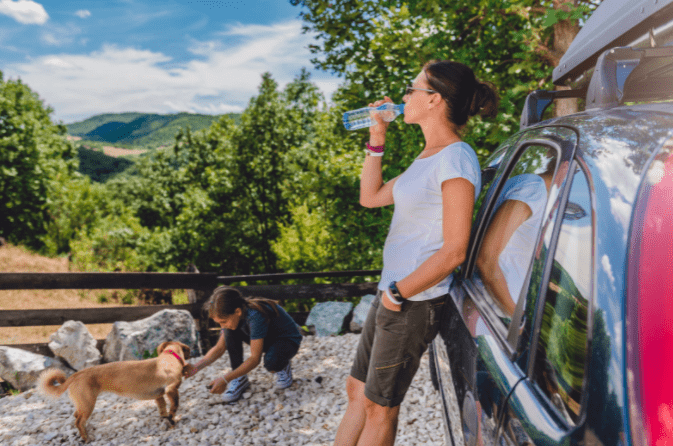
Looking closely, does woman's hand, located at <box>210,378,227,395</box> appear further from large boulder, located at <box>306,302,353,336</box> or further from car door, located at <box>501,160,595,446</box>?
car door, located at <box>501,160,595,446</box>

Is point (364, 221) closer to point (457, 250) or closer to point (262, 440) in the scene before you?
point (262, 440)

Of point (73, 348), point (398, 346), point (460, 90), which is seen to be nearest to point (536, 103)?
point (460, 90)

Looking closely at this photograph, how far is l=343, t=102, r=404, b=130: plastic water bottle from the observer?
216cm

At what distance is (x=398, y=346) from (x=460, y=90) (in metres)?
1.01

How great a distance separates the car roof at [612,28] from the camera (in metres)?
1.39

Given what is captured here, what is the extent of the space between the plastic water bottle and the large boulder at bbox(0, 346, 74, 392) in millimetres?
4193

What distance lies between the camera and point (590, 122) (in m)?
1.24

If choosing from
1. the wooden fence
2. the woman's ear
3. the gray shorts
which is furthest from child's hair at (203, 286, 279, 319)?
the woman's ear

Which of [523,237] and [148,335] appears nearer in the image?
[523,237]

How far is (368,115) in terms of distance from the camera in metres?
2.43

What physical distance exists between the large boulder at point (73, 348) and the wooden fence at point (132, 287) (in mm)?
165

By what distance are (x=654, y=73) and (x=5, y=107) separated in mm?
33312

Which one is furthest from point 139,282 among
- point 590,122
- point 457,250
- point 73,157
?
point 73,157

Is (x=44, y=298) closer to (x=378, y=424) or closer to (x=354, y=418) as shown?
(x=354, y=418)
